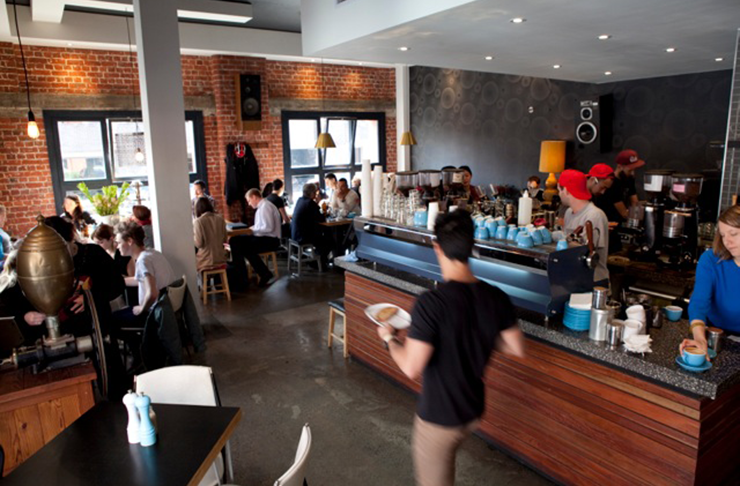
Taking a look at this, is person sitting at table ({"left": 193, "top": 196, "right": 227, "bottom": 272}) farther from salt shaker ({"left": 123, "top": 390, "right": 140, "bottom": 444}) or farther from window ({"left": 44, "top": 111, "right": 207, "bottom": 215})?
salt shaker ({"left": 123, "top": 390, "right": 140, "bottom": 444})

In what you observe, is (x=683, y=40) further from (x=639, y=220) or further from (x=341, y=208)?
(x=341, y=208)

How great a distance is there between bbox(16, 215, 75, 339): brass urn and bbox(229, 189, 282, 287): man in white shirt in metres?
4.71

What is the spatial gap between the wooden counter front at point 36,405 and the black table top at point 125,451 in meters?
0.37

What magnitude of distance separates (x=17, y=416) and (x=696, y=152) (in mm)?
7597

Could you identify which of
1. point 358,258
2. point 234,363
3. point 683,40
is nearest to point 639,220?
point 683,40

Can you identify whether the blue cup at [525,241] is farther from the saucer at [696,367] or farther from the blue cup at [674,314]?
the saucer at [696,367]

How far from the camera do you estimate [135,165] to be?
8531mm

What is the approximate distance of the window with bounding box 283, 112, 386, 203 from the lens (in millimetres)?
10156

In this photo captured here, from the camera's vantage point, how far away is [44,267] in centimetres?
236

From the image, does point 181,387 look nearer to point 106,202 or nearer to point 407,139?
point 106,202

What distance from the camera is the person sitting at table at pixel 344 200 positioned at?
27.0 feet

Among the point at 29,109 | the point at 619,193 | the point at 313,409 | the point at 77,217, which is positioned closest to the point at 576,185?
the point at 619,193

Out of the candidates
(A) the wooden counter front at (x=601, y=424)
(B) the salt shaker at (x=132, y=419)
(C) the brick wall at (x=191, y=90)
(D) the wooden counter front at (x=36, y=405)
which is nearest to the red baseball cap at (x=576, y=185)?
(A) the wooden counter front at (x=601, y=424)

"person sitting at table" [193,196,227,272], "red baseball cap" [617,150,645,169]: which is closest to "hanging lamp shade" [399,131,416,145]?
"person sitting at table" [193,196,227,272]
